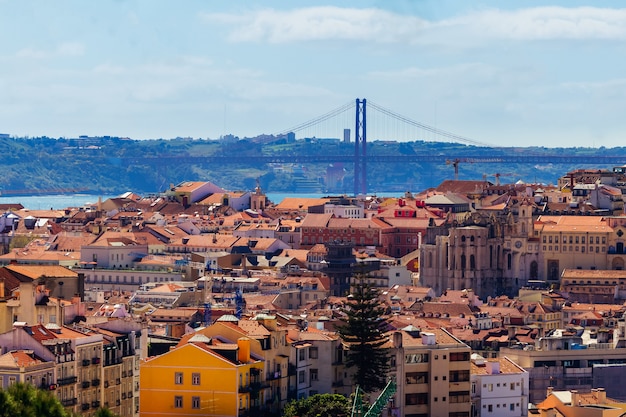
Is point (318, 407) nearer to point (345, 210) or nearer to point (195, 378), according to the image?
point (195, 378)

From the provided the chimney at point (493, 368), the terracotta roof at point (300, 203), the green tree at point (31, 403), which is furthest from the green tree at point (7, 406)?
the terracotta roof at point (300, 203)

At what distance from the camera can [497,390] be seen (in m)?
57.9

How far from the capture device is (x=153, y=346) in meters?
53.8

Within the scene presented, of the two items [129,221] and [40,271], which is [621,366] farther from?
[129,221]

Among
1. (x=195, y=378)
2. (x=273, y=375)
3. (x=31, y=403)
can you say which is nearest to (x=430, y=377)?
(x=273, y=375)

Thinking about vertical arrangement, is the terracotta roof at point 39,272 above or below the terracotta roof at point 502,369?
above

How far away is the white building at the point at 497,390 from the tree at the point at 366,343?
8.80 feet

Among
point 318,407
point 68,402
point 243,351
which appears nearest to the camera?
point 68,402

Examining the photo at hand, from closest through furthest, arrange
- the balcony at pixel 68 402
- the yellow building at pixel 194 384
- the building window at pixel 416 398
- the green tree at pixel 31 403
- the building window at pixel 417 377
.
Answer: the green tree at pixel 31 403 → the balcony at pixel 68 402 → the yellow building at pixel 194 384 → the building window at pixel 416 398 → the building window at pixel 417 377

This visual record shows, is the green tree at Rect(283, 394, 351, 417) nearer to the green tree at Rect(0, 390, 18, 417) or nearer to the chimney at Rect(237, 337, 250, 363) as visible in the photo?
the chimney at Rect(237, 337, 250, 363)

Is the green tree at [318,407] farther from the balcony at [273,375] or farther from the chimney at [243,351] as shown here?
the chimney at [243,351]

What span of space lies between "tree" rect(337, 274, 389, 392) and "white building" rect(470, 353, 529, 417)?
2.68 m

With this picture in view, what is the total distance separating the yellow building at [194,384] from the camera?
159ft

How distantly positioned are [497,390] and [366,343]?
4718 mm
